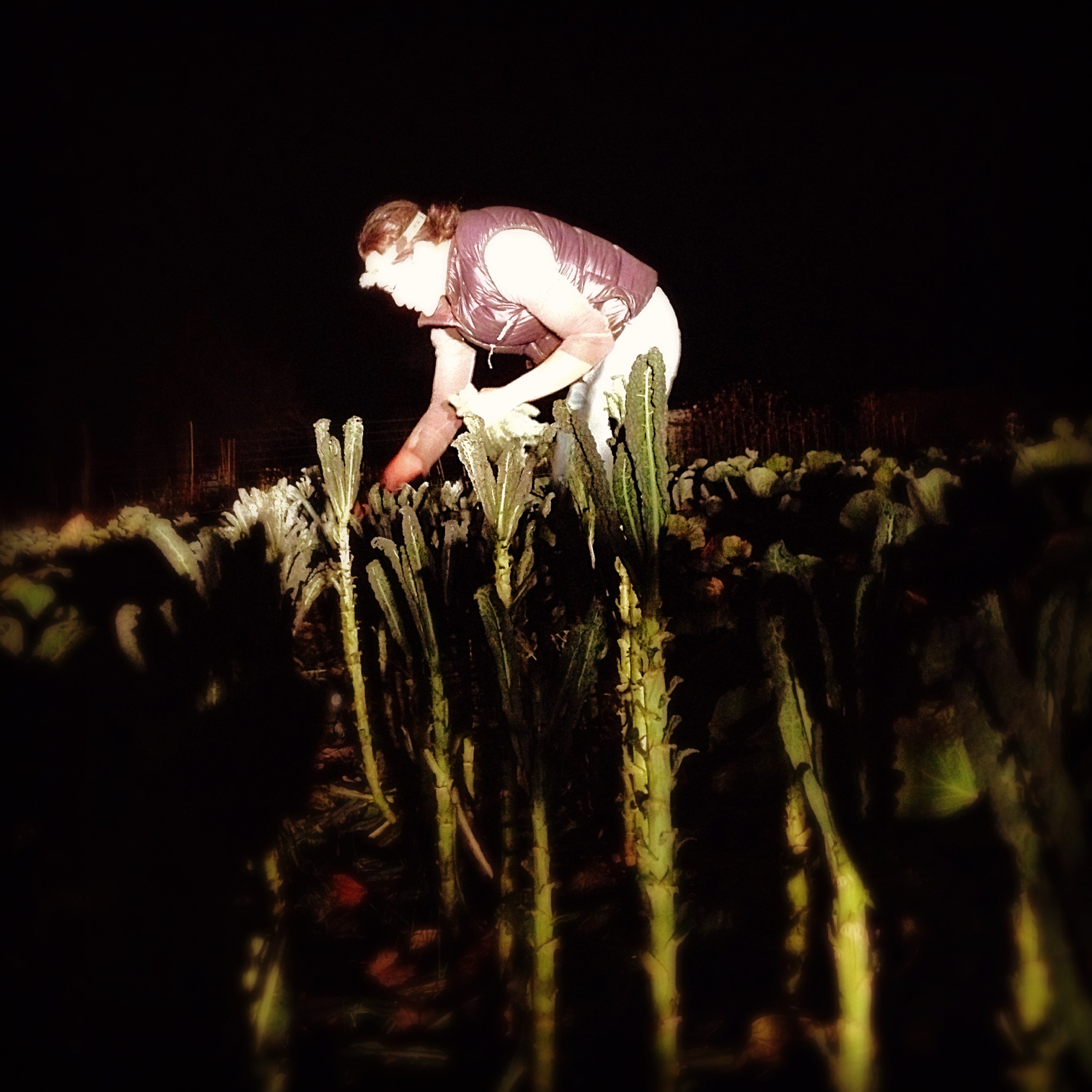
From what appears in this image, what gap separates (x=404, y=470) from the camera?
220cm

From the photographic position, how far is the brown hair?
1.99 m

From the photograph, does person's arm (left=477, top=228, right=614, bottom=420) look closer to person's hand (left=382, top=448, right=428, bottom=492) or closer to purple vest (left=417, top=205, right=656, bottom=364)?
purple vest (left=417, top=205, right=656, bottom=364)

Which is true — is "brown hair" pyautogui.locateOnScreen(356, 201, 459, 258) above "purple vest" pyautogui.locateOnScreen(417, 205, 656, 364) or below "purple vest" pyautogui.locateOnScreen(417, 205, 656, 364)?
above

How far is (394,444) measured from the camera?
484cm

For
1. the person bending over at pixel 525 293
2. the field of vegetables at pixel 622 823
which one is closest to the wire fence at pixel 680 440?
the person bending over at pixel 525 293

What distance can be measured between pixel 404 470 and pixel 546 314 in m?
0.61

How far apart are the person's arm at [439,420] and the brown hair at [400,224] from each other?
0.35 m

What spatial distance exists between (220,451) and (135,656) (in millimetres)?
5806

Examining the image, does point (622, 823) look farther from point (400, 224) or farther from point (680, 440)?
point (680, 440)

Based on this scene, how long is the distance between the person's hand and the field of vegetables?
1317 mm

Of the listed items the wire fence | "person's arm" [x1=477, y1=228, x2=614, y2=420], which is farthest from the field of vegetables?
the wire fence

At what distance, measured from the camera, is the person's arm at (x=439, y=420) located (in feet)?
7.30

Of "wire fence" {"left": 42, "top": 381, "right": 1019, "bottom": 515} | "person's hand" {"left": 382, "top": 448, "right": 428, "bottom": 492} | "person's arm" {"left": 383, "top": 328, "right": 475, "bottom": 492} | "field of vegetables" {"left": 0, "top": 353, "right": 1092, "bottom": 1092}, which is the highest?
"wire fence" {"left": 42, "top": 381, "right": 1019, "bottom": 515}

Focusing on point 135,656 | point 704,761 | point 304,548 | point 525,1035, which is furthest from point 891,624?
point 304,548
